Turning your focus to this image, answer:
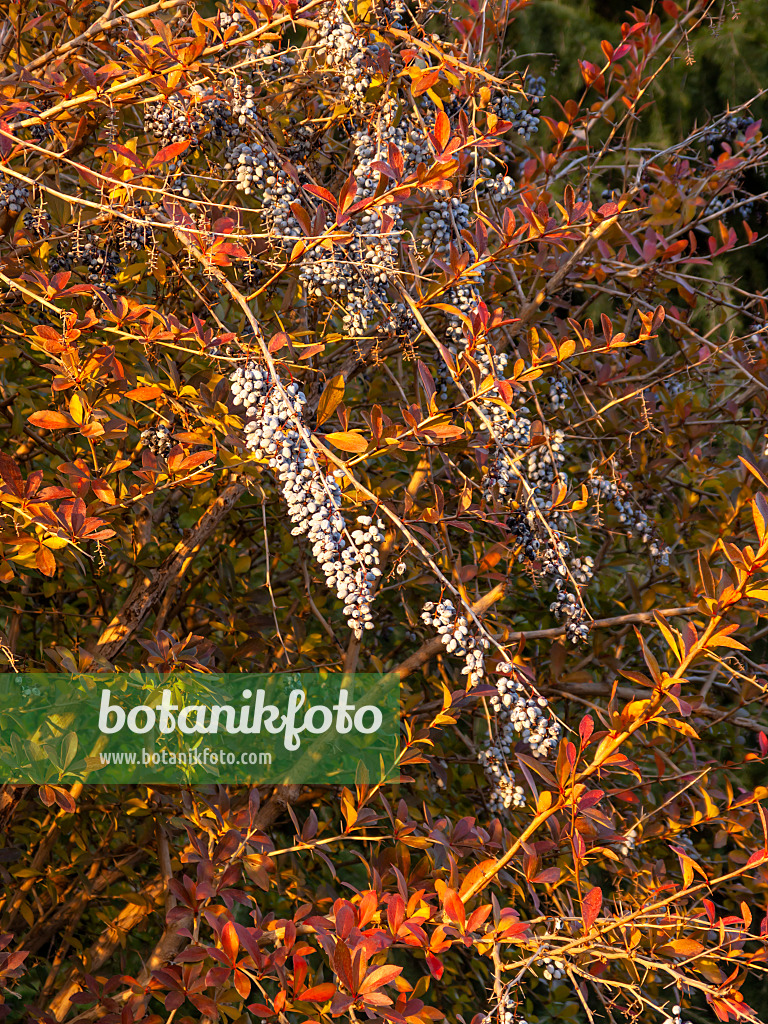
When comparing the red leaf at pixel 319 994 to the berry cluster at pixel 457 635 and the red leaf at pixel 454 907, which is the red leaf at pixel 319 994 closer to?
the red leaf at pixel 454 907

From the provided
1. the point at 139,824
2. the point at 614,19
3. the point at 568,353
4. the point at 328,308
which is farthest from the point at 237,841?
the point at 614,19

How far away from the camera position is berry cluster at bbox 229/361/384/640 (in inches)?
44.9

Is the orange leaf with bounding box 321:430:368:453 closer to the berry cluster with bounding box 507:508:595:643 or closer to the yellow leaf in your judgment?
the yellow leaf

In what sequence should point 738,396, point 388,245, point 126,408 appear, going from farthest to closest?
point 738,396 < point 126,408 < point 388,245

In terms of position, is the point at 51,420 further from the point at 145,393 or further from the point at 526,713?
the point at 526,713

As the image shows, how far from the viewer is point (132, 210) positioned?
1.44 meters

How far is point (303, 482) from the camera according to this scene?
1.15 m

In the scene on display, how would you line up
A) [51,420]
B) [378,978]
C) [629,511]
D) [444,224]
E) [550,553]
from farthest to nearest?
[629,511], [444,224], [550,553], [51,420], [378,978]

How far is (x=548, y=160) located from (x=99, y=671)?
1469 millimetres

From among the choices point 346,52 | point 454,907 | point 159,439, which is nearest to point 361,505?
point 159,439

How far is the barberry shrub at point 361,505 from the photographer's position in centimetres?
121

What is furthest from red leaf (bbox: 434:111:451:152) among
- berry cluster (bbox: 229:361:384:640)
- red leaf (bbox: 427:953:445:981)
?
red leaf (bbox: 427:953:445:981)

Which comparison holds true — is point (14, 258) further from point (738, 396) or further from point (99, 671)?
point (738, 396)

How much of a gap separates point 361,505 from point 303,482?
1.07 feet
